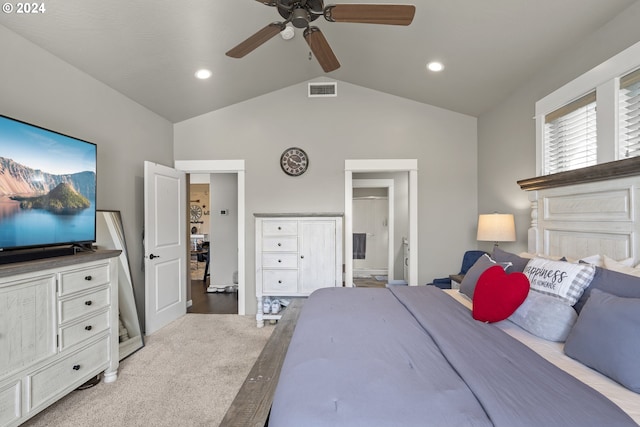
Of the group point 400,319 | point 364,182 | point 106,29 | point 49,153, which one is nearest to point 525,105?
point 400,319

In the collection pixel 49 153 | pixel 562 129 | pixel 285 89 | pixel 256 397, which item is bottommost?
pixel 256 397

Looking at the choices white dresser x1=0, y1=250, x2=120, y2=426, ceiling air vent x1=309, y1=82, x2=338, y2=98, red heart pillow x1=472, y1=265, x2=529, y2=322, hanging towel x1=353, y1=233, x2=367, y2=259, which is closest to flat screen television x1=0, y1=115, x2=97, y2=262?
white dresser x1=0, y1=250, x2=120, y2=426

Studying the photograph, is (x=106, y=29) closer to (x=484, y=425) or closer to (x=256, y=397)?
(x=256, y=397)

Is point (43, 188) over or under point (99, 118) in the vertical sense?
under

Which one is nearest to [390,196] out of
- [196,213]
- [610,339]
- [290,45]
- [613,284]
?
[290,45]

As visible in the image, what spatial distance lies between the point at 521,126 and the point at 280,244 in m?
2.85

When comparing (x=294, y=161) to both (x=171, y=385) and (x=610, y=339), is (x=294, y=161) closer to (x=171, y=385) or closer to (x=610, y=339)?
(x=171, y=385)

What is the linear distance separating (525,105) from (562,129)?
657mm

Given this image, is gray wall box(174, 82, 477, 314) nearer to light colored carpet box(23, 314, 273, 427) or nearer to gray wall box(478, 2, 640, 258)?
gray wall box(478, 2, 640, 258)

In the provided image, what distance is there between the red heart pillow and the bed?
7 centimetres

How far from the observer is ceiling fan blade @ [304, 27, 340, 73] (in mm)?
1911

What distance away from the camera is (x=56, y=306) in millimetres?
1875

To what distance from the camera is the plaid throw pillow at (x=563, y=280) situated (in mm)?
1514

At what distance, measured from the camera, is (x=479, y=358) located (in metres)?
1.18
